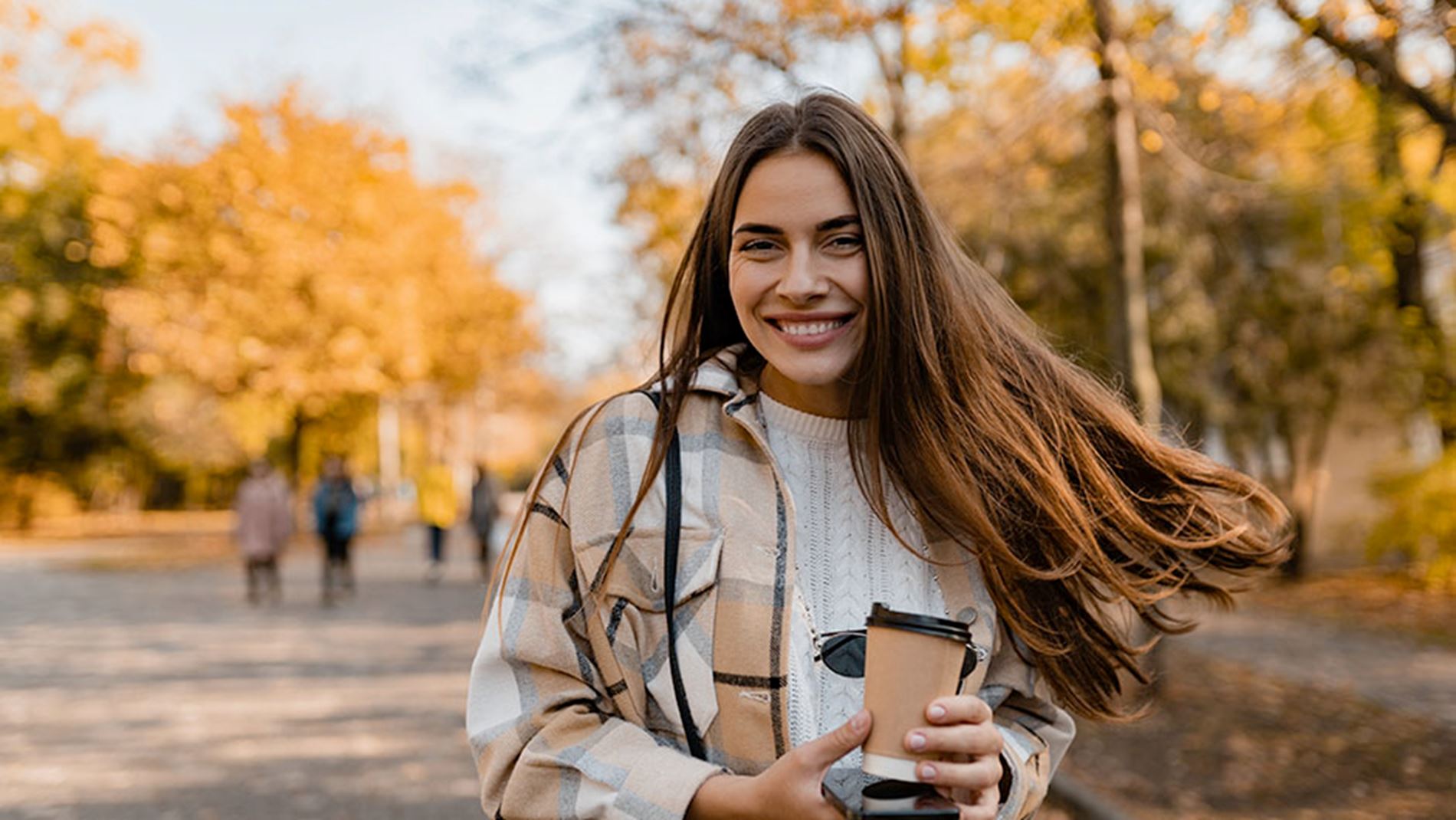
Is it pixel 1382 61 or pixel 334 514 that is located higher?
pixel 1382 61

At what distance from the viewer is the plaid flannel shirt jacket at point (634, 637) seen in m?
2.01

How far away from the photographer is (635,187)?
12.1 metres

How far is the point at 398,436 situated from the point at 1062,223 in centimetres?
3999

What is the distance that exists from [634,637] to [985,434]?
68cm

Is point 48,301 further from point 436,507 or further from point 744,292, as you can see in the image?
point 744,292

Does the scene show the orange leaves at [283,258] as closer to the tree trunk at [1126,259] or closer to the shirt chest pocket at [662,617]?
the tree trunk at [1126,259]

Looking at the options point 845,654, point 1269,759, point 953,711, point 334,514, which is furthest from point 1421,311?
point 953,711

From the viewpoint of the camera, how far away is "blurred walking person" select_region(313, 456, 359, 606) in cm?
1744

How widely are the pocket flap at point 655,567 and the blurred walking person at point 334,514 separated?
52.8 feet

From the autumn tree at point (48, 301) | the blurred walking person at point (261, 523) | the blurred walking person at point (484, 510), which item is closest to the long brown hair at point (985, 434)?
the blurred walking person at point (261, 523)

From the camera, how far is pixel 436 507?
2100cm

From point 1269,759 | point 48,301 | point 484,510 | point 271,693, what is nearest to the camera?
point 1269,759

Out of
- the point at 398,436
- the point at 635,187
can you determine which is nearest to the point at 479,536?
the point at 635,187

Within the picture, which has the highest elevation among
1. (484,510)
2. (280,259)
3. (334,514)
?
(280,259)
